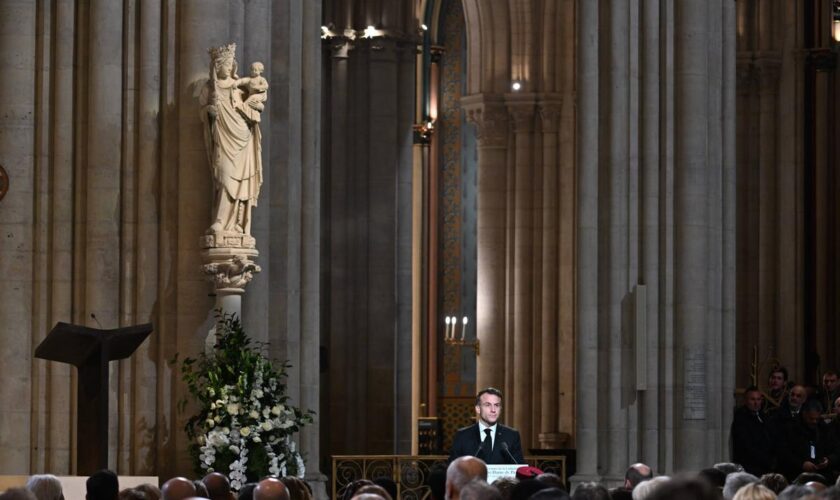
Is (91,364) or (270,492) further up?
(91,364)

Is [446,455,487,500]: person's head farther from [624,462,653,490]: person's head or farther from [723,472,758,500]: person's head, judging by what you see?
[624,462,653,490]: person's head

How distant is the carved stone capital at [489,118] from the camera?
30.4 m

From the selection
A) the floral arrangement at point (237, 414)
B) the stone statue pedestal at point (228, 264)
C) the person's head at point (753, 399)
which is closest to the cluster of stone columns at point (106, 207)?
the stone statue pedestal at point (228, 264)

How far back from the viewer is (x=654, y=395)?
808 inches

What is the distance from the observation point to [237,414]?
1584cm

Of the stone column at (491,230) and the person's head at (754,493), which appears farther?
the stone column at (491,230)

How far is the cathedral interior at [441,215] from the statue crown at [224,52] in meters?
0.40

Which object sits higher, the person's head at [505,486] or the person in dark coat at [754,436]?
the person's head at [505,486]

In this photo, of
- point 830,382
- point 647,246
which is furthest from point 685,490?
point 647,246

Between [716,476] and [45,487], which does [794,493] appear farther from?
[45,487]

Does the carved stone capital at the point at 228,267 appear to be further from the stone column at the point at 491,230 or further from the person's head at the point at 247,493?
the stone column at the point at 491,230

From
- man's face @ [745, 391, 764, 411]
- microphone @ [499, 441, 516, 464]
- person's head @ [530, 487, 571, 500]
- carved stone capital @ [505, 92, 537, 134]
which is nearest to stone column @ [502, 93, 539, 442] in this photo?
carved stone capital @ [505, 92, 537, 134]

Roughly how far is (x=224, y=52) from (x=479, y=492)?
8.96 meters

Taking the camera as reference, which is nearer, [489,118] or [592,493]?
[592,493]
